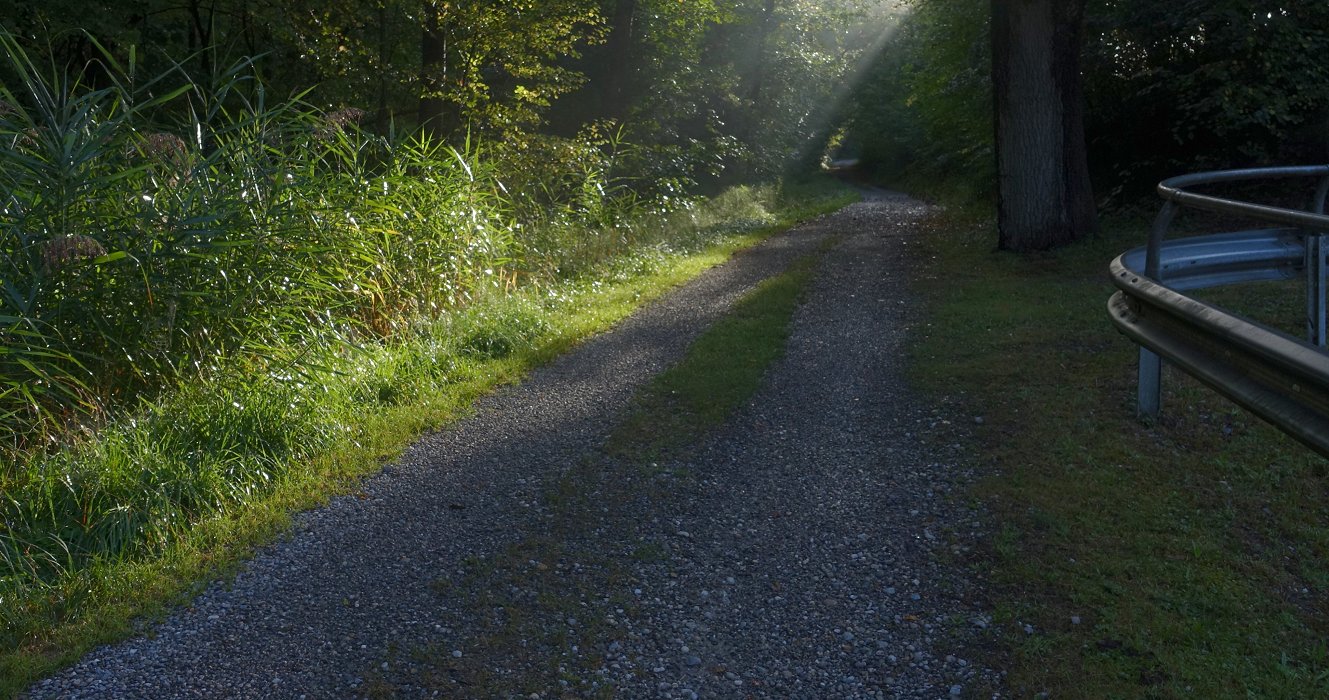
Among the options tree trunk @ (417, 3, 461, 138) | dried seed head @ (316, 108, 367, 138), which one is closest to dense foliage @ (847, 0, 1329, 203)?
tree trunk @ (417, 3, 461, 138)

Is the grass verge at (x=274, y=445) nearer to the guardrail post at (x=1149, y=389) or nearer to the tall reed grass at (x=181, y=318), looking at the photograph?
the tall reed grass at (x=181, y=318)

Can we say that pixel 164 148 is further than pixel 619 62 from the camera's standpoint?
No

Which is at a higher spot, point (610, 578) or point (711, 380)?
point (610, 578)

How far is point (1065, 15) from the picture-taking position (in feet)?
44.1

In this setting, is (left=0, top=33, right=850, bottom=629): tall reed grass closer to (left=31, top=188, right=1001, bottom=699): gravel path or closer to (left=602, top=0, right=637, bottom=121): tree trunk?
(left=31, top=188, right=1001, bottom=699): gravel path

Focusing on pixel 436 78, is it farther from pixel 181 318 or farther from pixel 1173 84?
pixel 1173 84

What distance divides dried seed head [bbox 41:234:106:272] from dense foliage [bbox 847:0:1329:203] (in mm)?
14028

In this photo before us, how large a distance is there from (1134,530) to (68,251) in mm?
5739

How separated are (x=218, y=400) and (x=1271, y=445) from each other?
19.3 feet

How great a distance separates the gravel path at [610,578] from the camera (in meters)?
3.65

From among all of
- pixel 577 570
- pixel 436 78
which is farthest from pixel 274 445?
pixel 436 78

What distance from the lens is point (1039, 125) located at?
13.6 meters

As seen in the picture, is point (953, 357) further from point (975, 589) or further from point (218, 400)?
point (218, 400)

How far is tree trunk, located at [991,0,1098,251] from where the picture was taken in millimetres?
13320
